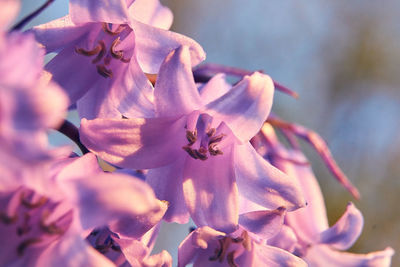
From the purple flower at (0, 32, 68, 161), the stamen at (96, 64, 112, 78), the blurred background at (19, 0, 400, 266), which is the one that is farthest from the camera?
the blurred background at (19, 0, 400, 266)

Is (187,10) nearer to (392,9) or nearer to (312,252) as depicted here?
(392,9)

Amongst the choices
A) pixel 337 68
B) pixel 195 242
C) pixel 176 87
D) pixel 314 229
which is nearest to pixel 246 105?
pixel 176 87

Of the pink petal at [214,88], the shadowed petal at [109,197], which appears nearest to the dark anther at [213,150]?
the pink petal at [214,88]

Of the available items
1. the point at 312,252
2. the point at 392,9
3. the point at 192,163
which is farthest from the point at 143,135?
the point at 392,9

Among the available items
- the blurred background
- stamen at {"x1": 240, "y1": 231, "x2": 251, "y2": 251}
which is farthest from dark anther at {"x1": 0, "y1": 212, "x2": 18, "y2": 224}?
the blurred background

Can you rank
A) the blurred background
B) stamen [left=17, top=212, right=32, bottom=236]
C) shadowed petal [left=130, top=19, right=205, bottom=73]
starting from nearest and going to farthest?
stamen [left=17, top=212, right=32, bottom=236] → shadowed petal [left=130, top=19, right=205, bottom=73] → the blurred background

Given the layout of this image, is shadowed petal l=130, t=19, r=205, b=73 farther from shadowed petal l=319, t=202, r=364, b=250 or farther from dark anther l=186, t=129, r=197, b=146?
shadowed petal l=319, t=202, r=364, b=250
